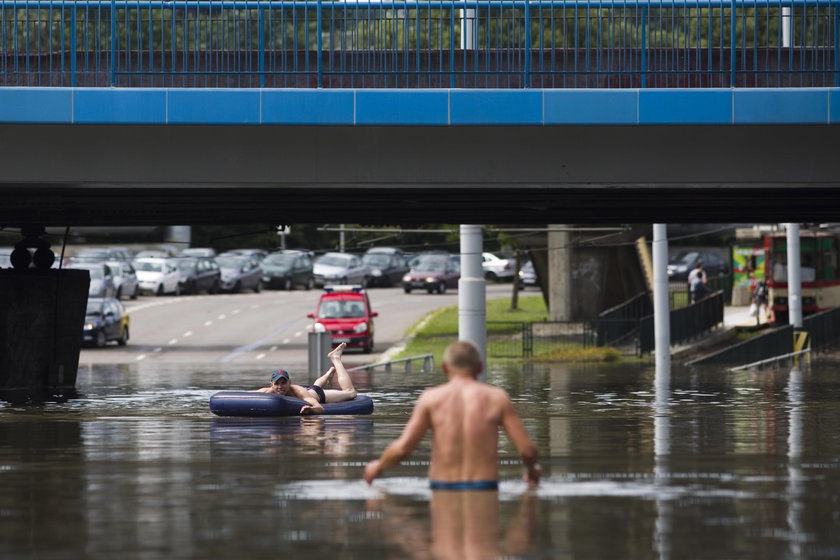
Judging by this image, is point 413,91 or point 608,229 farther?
point 608,229

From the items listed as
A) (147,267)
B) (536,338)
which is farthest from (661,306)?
(147,267)

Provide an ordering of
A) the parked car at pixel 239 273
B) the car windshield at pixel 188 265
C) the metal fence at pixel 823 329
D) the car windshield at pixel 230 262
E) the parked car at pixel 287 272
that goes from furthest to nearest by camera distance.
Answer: the parked car at pixel 287 272 → the car windshield at pixel 230 262 → the parked car at pixel 239 273 → the car windshield at pixel 188 265 → the metal fence at pixel 823 329

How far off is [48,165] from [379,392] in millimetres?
10583

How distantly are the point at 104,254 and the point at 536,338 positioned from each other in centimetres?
2945

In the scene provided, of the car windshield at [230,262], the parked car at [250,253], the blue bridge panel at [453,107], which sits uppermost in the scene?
the blue bridge panel at [453,107]

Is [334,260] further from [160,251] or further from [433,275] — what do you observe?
[160,251]

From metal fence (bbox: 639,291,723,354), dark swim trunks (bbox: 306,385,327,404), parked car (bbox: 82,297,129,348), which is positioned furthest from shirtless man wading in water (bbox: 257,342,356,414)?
parked car (bbox: 82,297,129,348)

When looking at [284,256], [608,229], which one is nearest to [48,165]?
[608,229]

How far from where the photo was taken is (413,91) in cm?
2170

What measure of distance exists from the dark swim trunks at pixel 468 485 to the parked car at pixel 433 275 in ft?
207

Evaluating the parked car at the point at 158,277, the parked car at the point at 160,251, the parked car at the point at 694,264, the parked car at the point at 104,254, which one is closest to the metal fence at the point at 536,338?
the parked car at the point at 158,277

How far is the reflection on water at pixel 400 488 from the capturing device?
34.7 feet

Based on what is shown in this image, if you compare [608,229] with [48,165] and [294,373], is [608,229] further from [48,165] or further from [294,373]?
[48,165]

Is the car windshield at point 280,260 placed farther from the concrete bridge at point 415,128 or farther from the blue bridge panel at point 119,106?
the blue bridge panel at point 119,106
